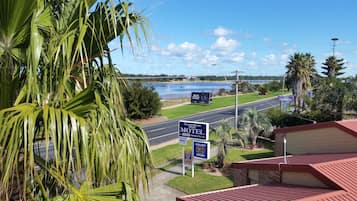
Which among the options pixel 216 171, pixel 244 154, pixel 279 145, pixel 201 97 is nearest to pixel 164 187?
pixel 216 171

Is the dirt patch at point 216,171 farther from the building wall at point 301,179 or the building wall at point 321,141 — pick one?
the building wall at point 301,179

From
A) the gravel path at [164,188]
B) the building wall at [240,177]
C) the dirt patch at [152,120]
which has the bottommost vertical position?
the gravel path at [164,188]

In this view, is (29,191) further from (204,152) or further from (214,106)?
(214,106)

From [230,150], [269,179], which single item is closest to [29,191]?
A: [269,179]

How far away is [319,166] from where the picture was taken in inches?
435

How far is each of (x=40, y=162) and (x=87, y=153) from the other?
70 centimetres

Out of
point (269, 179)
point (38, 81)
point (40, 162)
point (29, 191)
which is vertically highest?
point (38, 81)

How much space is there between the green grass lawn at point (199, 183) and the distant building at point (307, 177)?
19.0ft

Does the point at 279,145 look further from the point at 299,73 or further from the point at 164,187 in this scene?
the point at 299,73

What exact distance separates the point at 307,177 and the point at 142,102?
127 feet

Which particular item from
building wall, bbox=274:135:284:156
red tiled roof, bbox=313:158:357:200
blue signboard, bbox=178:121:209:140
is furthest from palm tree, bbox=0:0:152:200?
building wall, bbox=274:135:284:156

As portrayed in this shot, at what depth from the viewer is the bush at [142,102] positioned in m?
47.7

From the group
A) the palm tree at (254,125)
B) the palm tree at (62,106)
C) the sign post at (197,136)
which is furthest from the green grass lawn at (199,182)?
the palm tree at (62,106)

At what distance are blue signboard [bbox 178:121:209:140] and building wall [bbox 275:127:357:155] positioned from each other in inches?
216
